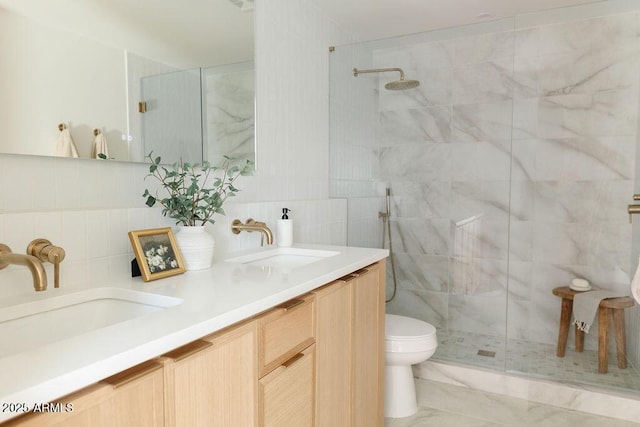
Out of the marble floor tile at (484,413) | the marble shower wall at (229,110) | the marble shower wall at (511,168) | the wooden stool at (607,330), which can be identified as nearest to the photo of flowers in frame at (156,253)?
the marble shower wall at (229,110)

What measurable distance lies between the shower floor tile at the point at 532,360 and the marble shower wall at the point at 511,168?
3.4 inches

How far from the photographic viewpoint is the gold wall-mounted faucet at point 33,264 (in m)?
0.85

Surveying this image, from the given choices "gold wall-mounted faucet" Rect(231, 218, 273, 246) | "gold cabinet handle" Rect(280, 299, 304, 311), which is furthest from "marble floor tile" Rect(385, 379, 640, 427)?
"gold cabinet handle" Rect(280, 299, 304, 311)

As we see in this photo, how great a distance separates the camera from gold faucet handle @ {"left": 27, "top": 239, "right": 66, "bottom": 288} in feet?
3.23

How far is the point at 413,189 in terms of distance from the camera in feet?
10.1

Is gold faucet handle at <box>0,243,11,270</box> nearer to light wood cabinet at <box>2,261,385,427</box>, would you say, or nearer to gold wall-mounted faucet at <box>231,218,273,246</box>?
A: light wood cabinet at <box>2,261,385,427</box>

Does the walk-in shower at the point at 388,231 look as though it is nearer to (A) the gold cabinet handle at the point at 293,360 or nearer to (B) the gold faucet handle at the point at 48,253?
(A) the gold cabinet handle at the point at 293,360

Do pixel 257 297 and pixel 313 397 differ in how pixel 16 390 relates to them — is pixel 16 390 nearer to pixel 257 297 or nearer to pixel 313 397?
pixel 257 297

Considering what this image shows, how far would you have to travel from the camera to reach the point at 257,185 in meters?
2.09

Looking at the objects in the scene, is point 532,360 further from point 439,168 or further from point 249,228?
point 249,228

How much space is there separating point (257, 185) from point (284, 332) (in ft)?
3.50

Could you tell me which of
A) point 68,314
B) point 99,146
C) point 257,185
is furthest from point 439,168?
point 68,314

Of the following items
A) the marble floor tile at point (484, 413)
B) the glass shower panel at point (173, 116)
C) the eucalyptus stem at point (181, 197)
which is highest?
the glass shower panel at point (173, 116)

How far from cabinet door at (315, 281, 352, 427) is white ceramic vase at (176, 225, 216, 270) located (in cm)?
41
